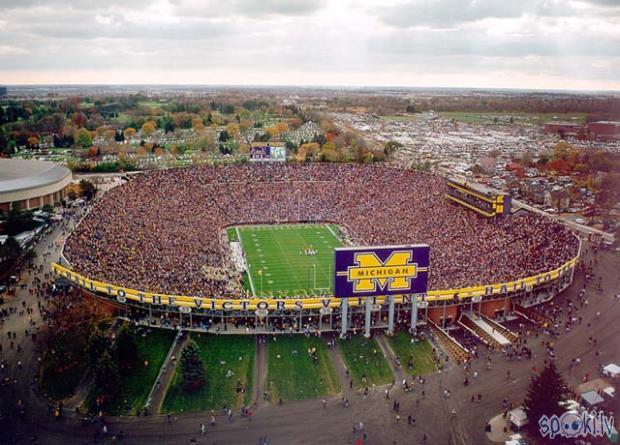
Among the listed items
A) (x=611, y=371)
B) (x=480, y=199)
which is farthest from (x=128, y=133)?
(x=611, y=371)

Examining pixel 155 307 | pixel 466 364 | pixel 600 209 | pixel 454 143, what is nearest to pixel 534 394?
pixel 466 364

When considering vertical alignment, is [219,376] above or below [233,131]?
A: below

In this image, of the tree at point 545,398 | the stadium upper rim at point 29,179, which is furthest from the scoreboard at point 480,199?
the stadium upper rim at point 29,179

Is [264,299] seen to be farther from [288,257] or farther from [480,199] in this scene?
[480,199]

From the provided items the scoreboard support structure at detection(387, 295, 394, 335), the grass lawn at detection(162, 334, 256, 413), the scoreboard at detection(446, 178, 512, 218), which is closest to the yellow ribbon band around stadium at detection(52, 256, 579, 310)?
the scoreboard support structure at detection(387, 295, 394, 335)

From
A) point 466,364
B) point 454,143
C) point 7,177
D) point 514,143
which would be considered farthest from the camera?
point 454,143

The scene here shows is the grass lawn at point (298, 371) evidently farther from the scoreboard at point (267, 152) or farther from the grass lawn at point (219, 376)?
the scoreboard at point (267, 152)

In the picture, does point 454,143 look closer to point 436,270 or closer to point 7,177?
point 436,270
